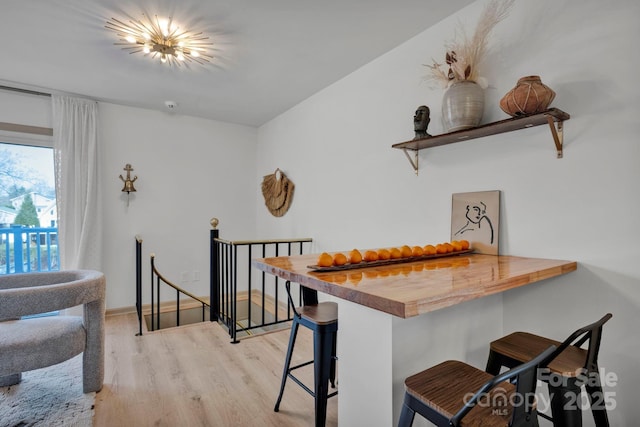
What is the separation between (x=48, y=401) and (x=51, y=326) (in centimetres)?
44

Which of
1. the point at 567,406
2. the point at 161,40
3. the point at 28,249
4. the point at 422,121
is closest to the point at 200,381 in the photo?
the point at 567,406

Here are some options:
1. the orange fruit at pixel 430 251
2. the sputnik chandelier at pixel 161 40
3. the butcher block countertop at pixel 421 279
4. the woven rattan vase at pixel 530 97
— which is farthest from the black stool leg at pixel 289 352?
the sputnik chandelier at pixel 161 40

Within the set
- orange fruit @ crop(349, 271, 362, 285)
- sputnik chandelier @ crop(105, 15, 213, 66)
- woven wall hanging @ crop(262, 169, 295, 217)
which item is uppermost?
sputnik chandelier @ crop(105, 15, 213, 66)

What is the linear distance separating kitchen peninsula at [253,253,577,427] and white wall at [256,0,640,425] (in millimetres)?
66

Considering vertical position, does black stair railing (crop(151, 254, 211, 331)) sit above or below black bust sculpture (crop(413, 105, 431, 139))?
below

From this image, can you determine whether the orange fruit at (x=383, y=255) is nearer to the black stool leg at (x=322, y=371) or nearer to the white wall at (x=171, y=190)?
the black stool leg at (x=322, y=371)

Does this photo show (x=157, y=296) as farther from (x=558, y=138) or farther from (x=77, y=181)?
(x=558, y=138)

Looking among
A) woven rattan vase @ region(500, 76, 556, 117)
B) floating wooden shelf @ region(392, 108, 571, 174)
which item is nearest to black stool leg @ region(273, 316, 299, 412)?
floating wooden shelf @ region(392, 108, 571, 174)

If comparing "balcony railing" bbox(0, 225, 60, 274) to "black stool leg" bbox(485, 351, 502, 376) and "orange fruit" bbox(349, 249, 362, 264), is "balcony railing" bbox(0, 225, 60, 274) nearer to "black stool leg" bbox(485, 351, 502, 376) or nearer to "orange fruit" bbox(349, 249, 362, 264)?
"orange fruit" bbox(349, 249, 362, 264)

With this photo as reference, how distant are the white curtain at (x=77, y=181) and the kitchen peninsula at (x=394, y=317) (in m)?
2.86

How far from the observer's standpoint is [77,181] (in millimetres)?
3246

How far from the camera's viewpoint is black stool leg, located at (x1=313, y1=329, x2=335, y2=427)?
146cm

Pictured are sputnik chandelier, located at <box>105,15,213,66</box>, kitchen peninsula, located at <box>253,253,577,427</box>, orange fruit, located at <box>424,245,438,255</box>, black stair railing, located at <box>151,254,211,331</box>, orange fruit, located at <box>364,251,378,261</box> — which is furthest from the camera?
black stair railing, located at <box>151,254,211,331</box>

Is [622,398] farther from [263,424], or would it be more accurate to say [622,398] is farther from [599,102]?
[263,424]
